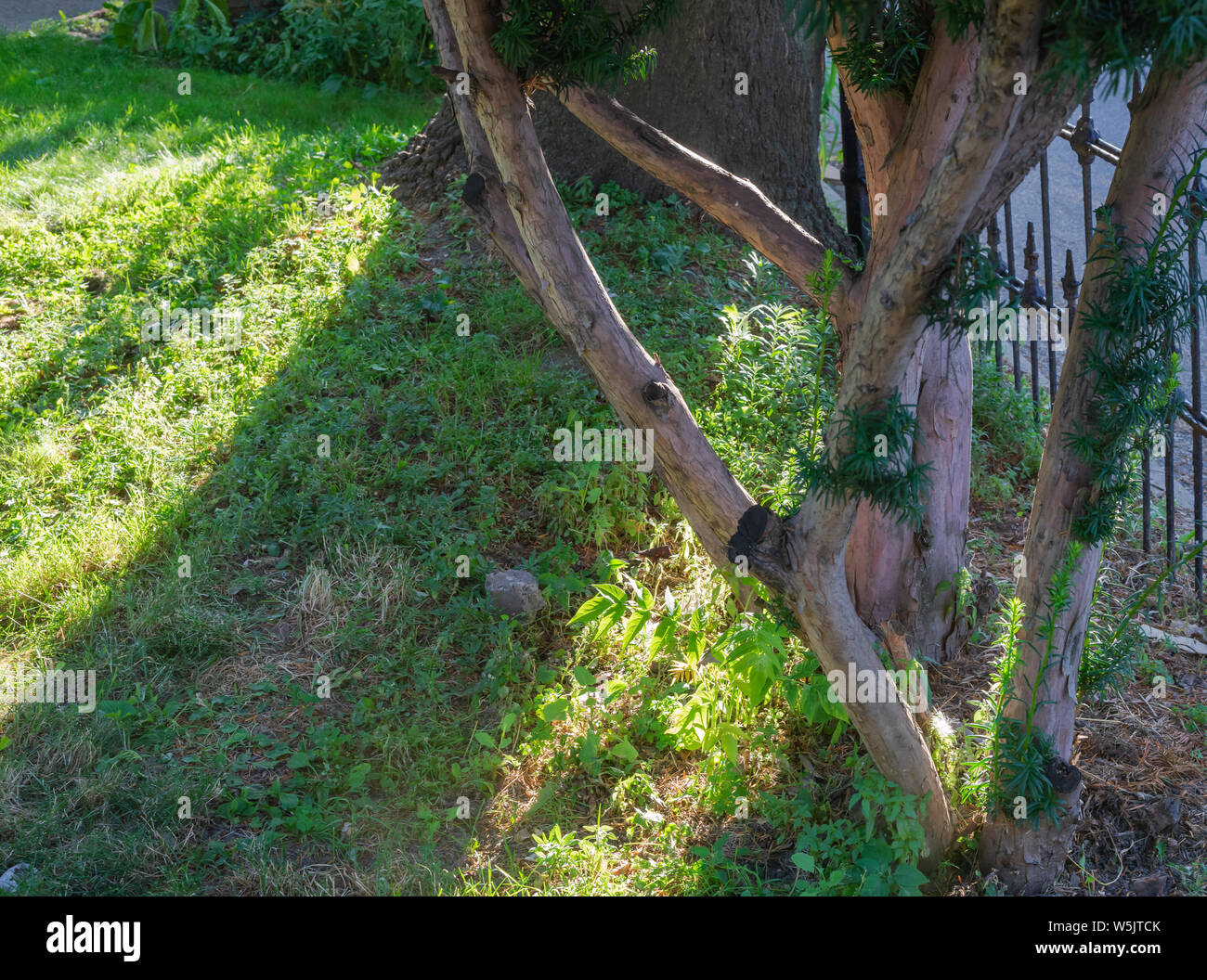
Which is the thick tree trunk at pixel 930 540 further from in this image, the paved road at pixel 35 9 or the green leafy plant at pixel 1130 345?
the paved road at pixel 35 9

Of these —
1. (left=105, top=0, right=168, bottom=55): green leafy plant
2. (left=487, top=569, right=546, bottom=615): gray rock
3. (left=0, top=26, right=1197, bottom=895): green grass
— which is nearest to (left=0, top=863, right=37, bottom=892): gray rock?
(left=0, top=26, right=1197, bottom=895): green grass

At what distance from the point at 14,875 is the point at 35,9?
1110cm

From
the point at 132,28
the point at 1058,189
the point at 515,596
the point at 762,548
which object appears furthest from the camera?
the point at 132,28

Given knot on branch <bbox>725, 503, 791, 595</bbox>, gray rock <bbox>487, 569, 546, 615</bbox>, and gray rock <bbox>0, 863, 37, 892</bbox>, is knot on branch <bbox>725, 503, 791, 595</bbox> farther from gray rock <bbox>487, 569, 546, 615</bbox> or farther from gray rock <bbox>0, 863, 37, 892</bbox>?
gray rock <bbox>0, 863, 37, 892</bbox>

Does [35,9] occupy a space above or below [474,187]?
above

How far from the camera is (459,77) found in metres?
2.89

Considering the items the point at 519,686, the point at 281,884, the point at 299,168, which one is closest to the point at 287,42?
the point at 299,168

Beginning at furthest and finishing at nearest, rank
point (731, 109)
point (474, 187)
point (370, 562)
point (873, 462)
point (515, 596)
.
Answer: point (731, 109) → point (370, 562) → point (515, 596) → point (474, 187) → point (873, 462)

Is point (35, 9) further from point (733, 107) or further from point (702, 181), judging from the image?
point (702, 181)

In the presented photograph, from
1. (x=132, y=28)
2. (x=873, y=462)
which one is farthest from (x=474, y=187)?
(x=132, y=28)

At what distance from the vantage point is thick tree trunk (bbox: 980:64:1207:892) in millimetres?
2158

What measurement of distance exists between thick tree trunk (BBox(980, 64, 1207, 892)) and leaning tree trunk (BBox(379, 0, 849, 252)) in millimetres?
3189

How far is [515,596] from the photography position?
375 cm

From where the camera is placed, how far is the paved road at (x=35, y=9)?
10.3 m
